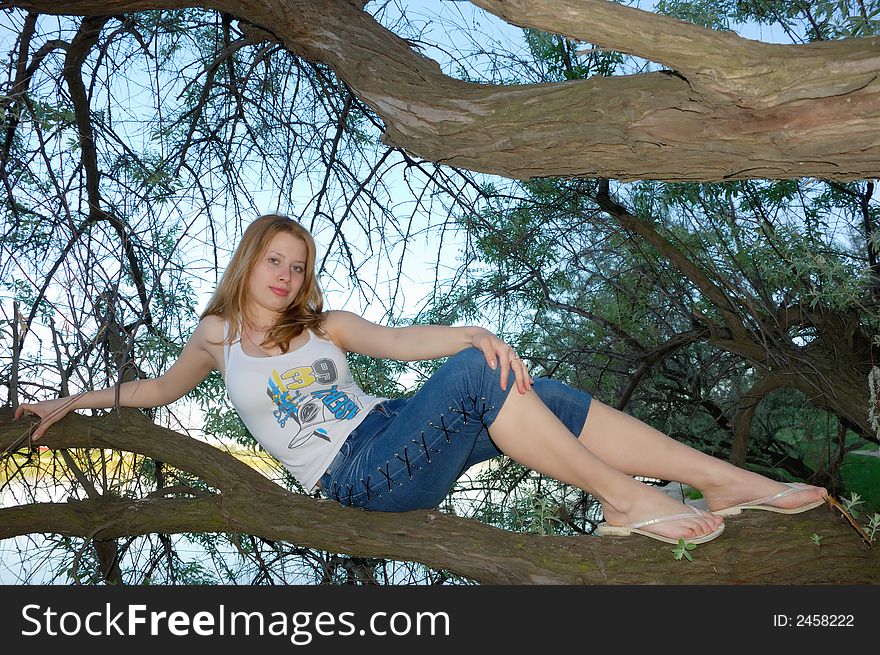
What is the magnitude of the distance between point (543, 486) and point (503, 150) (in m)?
1.70

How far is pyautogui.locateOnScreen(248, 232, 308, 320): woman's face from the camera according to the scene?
2457 mm

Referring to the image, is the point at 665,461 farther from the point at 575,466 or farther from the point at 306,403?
the point at 306,403

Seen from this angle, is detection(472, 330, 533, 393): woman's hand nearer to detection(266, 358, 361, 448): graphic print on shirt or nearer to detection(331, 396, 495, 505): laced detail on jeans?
detection(331, 396, 495, 505): laced detail on jeans

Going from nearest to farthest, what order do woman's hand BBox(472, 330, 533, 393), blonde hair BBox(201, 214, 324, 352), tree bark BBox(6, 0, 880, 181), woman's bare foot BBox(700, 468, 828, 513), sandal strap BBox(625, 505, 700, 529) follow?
tree bark BBox(6, 0, 880, 181) → woman's hand BBox(472, 330, 533, 393) → sandal strap BBox(625, 505, 700, 529) → woman's bare foot BBox(700, 468, 828, 513) → blonde hair BBox(201, 214, 324, 352)

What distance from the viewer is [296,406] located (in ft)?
7.59

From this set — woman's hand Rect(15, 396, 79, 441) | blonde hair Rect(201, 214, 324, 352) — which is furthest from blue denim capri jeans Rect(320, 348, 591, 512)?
woman's hand Rect(15, 396, 79, 441)

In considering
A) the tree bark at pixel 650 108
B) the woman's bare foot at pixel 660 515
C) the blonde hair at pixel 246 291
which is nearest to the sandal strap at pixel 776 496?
the woman's bare foot at pixel 660 515

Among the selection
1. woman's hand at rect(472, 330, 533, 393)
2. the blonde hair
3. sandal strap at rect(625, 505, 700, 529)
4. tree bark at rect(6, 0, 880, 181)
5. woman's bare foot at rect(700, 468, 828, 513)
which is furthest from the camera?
the blonde hair

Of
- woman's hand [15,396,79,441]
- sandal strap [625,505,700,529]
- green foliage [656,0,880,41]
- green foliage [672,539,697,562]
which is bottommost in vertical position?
green foliage [672,539,697,562]

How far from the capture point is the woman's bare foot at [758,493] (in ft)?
7.38

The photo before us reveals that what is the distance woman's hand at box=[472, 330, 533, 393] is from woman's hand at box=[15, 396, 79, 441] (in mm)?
1120

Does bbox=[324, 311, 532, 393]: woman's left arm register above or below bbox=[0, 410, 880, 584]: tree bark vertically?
above

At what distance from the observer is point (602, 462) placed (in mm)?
2115

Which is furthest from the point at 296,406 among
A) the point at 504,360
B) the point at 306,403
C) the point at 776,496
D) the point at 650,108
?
the point at 776,496
